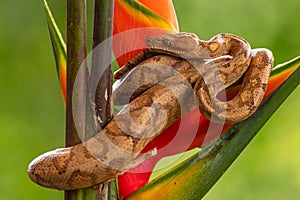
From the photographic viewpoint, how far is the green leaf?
22.2 inches

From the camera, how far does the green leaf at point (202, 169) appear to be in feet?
1.85

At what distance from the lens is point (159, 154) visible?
23.9 inches

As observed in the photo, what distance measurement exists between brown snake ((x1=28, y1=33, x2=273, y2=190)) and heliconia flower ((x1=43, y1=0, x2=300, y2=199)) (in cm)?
1

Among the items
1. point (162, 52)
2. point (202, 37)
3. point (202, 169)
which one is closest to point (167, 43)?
point (162, 52)

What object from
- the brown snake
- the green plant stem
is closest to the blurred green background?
the brown snake

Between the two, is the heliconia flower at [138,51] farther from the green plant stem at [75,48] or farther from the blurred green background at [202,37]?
the blurred green background at [202,37]

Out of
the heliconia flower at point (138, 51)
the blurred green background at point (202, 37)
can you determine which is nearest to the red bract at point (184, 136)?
the heliconia flower at point (138, 51)

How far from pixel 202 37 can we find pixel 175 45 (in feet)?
2.77

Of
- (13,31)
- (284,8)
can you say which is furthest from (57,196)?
(284,8)

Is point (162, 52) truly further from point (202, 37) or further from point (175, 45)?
point (202, 37)

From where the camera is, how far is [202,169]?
564mm

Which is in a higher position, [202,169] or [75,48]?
[75,48]

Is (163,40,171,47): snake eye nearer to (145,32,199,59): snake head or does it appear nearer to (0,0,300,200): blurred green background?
(145,32,199,59): snake head

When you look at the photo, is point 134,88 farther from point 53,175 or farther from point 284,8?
point 284,8
